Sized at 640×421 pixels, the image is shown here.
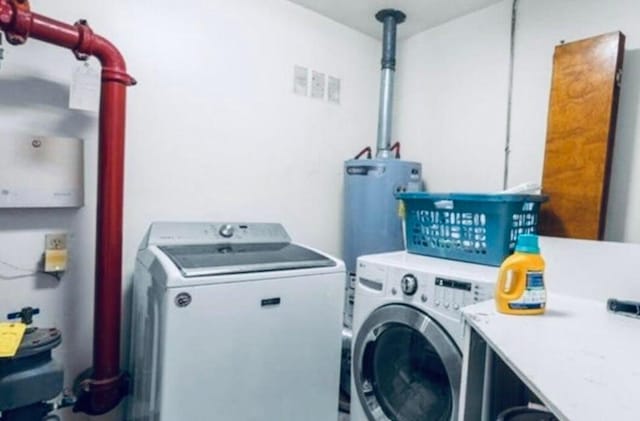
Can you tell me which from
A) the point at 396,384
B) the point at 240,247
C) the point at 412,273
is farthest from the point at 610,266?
the point at 240,247

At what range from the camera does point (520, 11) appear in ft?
7.13

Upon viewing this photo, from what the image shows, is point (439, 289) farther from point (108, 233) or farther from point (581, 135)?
point (108, 233)

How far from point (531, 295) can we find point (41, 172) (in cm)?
182

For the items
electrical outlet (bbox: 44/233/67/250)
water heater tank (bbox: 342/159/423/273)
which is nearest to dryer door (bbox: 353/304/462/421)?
water heater tank (bbox: 342/159/423/273)

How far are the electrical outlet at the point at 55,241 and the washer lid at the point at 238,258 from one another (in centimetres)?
40

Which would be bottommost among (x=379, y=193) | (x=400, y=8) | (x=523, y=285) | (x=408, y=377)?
(x=408, y=377)

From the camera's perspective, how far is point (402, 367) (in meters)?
1.70

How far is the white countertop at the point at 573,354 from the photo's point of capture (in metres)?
0.69

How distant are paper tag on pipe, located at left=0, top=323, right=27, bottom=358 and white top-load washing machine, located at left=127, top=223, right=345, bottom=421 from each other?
1.33 ft

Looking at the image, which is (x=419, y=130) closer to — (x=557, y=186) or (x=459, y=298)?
(x=557, y=186)

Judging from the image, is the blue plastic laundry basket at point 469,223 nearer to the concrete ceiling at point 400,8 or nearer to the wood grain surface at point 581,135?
the wood grain surface at point 581,135

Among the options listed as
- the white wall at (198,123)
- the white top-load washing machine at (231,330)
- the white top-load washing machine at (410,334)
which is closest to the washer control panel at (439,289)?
the white top-load washing machine at (410,334)

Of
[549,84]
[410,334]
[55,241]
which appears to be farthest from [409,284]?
[55,241]

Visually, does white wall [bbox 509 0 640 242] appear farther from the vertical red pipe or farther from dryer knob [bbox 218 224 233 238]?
the vertical red pipe
